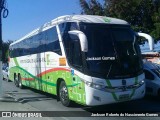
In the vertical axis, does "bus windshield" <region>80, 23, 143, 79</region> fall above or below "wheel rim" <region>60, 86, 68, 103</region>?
above

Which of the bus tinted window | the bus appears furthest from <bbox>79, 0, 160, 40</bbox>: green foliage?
the bus

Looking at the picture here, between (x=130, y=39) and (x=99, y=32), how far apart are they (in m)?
1.25

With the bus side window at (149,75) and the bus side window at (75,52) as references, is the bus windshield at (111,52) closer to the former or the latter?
the bus side window at (75,52)

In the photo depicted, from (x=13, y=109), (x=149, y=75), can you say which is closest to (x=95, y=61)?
(x=13, y=109)

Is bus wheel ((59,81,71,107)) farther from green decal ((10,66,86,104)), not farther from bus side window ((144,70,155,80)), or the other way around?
bus side window ((144,70,155,80))

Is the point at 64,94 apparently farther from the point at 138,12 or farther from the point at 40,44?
the point at 138,12

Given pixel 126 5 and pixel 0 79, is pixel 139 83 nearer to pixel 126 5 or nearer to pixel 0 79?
pixel 0 79

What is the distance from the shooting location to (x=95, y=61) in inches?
461

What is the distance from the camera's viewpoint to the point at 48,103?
15.0m

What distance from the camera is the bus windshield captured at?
Answer: 38.5ft

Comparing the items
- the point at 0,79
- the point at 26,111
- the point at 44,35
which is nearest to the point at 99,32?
the point at 26,111

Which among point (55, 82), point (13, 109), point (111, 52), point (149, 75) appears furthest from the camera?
point (149, 75)

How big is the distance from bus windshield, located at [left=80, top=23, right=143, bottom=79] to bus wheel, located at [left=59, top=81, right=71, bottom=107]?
215 centimetres

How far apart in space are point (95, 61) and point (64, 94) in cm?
246
